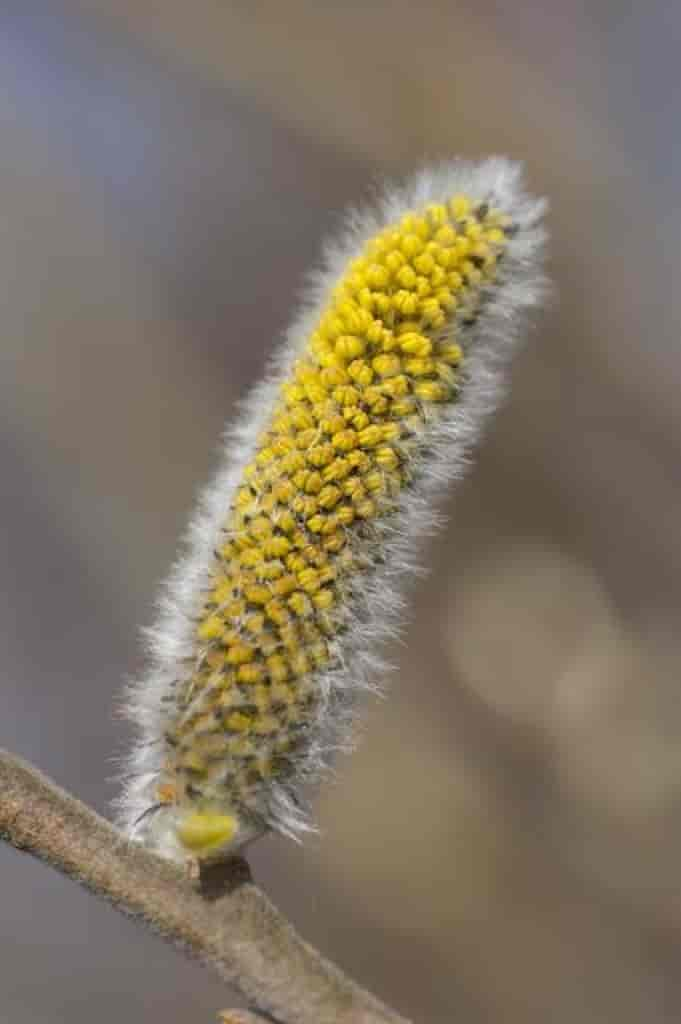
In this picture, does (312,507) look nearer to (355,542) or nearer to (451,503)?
(355,542)

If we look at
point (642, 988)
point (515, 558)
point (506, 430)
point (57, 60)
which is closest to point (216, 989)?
point (642, 988)

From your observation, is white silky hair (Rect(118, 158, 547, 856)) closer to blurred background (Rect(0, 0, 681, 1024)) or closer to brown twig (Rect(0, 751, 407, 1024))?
brown twig (Rect(0, 751, 407, 1024))

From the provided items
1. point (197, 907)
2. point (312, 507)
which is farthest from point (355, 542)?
point (197, 907)

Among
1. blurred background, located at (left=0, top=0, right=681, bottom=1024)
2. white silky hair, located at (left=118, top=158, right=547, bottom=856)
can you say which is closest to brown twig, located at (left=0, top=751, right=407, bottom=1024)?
white silky hair, located at (left=118, top=158, right=547, bottom=856)

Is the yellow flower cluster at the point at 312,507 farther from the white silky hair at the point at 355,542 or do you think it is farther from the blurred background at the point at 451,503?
the blurred background at the point at 451,503

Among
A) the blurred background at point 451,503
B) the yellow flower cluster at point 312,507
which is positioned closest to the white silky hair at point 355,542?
the yellow flower cluster at point 312,507

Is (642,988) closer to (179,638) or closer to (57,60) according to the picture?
(179,638)
